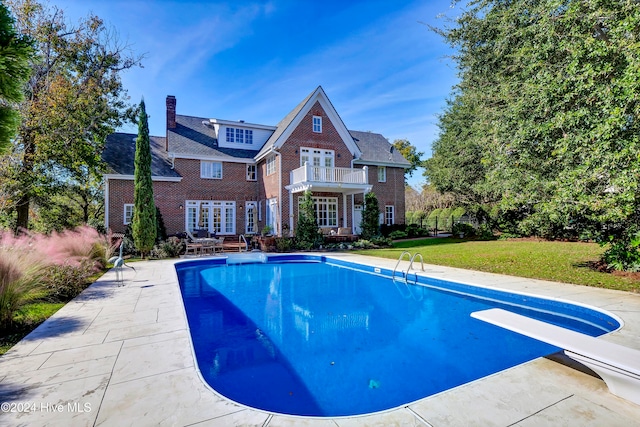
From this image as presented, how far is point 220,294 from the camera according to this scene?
27.4 ft

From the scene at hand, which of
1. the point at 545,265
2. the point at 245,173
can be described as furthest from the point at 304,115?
the point at 545,265

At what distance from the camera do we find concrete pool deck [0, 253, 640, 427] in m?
2.43

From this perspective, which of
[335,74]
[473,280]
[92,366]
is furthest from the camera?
[335,74]

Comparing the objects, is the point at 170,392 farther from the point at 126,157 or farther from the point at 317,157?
the point at 126,157

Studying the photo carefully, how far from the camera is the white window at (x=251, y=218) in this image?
2008cm

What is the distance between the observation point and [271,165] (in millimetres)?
18859

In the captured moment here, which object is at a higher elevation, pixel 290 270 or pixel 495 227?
pixel 495 227

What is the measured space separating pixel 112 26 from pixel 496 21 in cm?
1803

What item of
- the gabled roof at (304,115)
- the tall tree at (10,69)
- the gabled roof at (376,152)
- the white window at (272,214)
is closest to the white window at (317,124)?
the gabled roof at (304,115)

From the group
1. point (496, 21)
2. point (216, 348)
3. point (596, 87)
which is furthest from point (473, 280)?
point (496, 21)

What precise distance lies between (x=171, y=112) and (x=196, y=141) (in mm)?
2684

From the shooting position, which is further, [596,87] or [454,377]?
[596,87]

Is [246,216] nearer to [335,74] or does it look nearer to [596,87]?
[335,74]

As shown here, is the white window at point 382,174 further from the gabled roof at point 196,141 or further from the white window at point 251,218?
the white window at point 251,218
